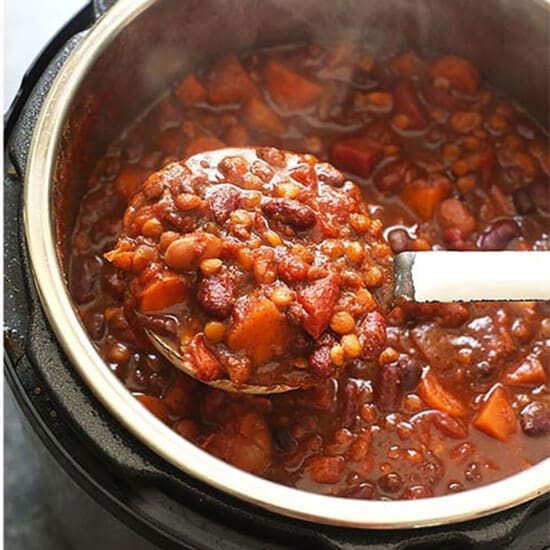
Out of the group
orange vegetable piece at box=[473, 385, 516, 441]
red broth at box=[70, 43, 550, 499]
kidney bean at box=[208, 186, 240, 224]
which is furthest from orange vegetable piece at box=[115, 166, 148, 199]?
orange vegetable piece at box=[473, 385, 516, 441]

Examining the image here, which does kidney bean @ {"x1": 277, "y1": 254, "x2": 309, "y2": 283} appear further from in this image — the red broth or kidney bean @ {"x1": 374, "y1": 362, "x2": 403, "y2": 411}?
kidney bean @ {"x1": 374, "y1": 362, "x2": 403, "y2": 411}

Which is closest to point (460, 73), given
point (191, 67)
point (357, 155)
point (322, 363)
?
point (357, 155)

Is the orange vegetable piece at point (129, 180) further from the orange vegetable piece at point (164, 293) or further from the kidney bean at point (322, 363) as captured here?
the kidney bean at point (322, 363)

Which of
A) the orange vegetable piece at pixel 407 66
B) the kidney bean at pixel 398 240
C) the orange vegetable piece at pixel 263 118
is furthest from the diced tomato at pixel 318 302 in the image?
the orange vegetable piece at pixel 407 66

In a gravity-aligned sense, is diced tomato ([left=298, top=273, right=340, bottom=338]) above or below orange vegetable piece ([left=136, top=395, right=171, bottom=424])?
above

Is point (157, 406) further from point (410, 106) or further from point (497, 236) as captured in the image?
point (410, 106)
